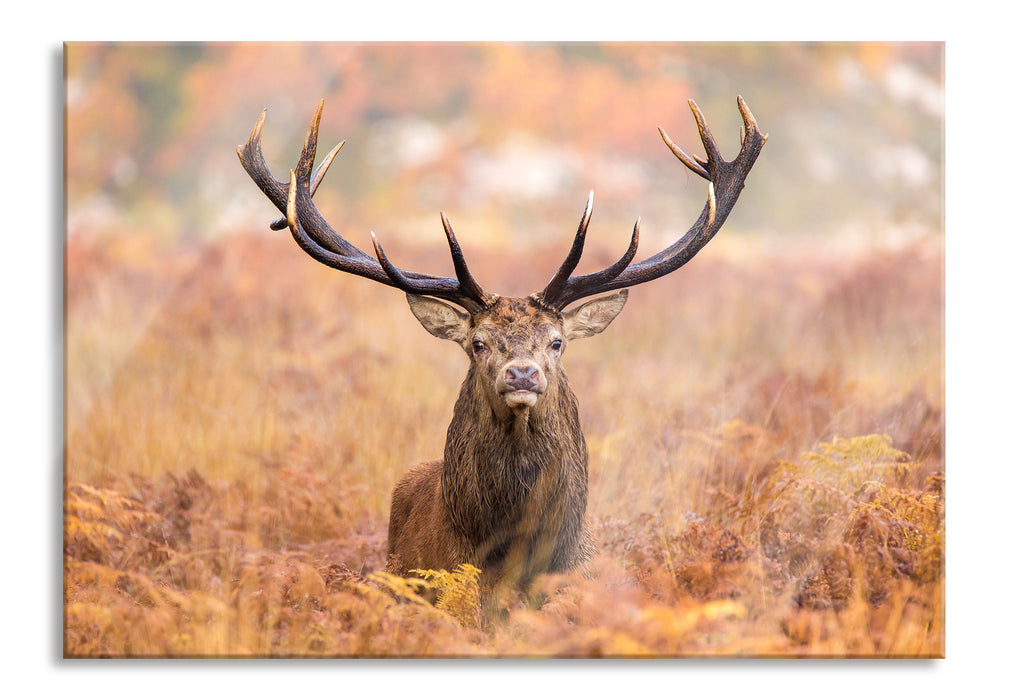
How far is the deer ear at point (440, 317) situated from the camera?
16.4ft

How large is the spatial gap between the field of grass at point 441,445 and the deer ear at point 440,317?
1090 millimetres

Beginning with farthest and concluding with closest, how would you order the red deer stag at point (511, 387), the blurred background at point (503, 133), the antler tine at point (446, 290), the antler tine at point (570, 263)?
the blurred background at point (503, 133)
the antler tine at point (446, 290)
the red deer stag at point (511, 387)
the antler tine at point (570, 263)

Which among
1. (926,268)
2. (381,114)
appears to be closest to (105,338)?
(381,114)

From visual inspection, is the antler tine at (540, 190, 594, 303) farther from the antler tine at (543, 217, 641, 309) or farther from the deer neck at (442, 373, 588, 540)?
the deer neck at (442, 373, 588, 540)

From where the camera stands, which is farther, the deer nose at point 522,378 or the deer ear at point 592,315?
the deer ear at point 592,315

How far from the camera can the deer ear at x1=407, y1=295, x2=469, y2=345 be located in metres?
4.99

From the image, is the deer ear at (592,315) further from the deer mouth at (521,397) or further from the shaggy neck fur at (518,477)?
the deer mouth at (521,397)

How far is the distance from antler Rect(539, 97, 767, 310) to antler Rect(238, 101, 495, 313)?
36 cm

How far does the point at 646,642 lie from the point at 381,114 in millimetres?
3785

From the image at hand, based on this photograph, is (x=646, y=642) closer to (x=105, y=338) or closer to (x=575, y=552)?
(x=575, y=552)

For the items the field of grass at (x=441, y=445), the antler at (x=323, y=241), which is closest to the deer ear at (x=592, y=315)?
the antler at (x=323, y=241)

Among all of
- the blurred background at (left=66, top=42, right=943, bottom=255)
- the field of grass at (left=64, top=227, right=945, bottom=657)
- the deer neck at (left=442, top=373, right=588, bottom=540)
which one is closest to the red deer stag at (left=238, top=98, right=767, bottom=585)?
the deer neck at (left=442, top=373, right=588, bottom=540)

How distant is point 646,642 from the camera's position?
183 inches

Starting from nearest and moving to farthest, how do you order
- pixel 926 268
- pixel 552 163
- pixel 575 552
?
pixel 575 552 < pixel 926 268 < pixel 552 163
